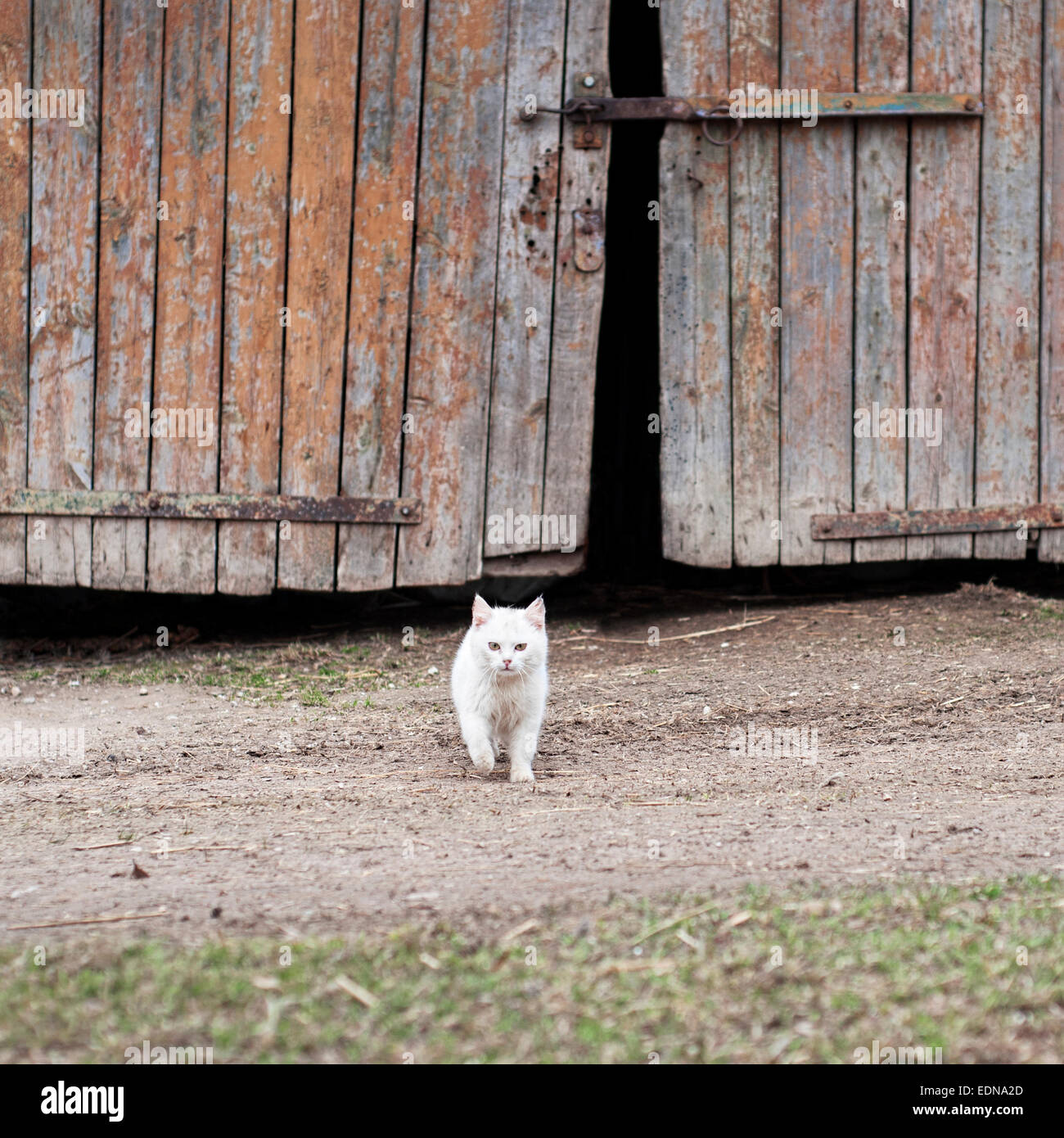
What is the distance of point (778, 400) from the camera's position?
214 inches

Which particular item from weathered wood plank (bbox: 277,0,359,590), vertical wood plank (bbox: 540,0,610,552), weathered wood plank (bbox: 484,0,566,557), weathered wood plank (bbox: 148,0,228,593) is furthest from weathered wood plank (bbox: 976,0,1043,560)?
weathered wood plank (bbox: 148,0,228,593)

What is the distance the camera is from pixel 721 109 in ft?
17.3

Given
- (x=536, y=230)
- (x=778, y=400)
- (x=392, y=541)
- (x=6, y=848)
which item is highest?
(x=536, y=230)

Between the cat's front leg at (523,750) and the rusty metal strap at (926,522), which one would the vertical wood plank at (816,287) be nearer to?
the rusty metal strap at (926,522)

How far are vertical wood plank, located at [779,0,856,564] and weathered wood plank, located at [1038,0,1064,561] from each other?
92 cm

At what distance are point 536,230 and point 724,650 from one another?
6.74 feet

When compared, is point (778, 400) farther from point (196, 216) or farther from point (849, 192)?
point (196, 216)

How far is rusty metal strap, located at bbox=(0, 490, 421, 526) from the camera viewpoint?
5293mm

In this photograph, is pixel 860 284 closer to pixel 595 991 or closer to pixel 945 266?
pixel 945 266

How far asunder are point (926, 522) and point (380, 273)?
274 cm

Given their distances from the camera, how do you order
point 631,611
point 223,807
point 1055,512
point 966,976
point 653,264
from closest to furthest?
point 966,976
point 223,807
point 1055,512
point 631,611
point 653,264

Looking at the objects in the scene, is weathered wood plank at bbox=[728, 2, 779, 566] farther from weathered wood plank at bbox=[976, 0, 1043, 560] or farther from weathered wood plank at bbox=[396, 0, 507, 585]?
weathered wood plank at bbox=[396, 0, 507, 585]

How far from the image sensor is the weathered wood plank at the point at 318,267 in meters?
5.14
